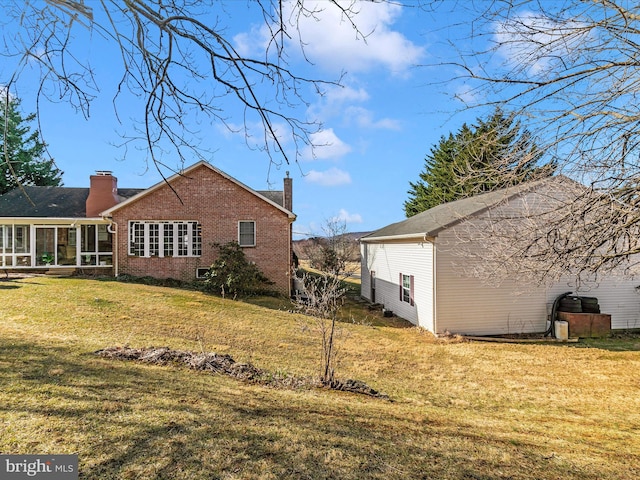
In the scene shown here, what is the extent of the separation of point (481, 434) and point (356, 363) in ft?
15.1

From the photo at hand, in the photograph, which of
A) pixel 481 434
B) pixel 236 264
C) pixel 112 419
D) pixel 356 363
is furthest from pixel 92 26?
pixel 236 264

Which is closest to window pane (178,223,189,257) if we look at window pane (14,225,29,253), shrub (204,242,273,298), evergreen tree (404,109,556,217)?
shrub (204,242,273,298)

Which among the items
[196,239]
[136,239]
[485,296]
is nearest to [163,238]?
[136,239]

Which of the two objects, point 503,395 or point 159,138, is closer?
point 159,138

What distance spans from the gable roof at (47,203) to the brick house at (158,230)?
0.09 m

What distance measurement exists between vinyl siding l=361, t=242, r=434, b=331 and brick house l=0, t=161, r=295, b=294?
5.03 metres

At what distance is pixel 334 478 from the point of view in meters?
3.19

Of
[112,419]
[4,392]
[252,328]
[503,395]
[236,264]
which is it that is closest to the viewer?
[112,419]

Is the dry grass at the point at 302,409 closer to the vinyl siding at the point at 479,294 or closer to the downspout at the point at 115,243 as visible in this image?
the vinyl siding at the point at 479,294

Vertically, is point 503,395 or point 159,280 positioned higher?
point 159,280

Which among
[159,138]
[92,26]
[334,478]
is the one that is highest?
[92,26]

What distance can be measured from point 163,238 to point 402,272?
11.8m

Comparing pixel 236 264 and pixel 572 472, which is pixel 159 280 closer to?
pixel 236 264

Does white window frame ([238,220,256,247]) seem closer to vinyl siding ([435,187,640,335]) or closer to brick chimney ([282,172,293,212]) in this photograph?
brick chimney ([282,172,293,212])
